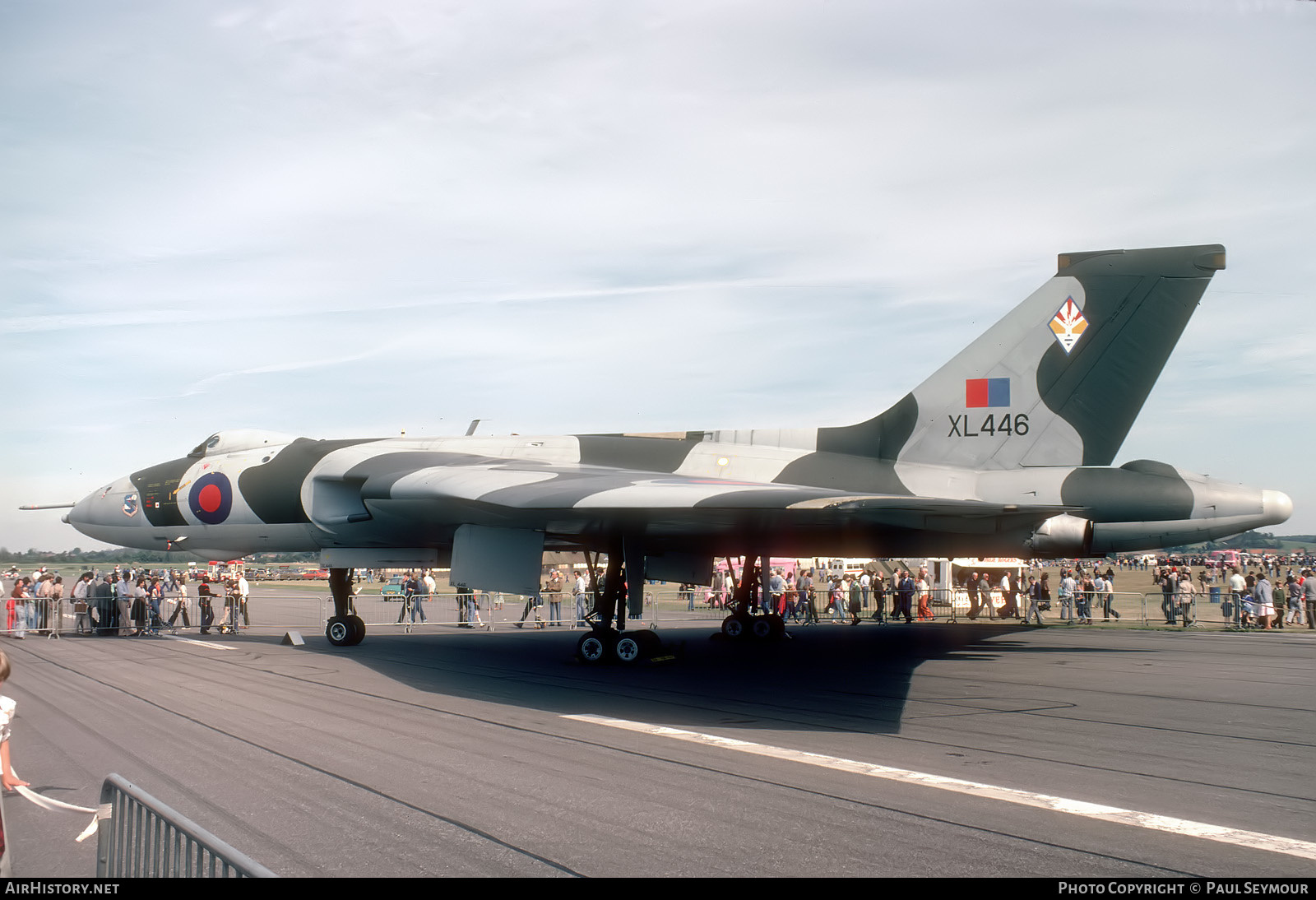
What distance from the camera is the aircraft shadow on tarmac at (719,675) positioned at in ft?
32.4

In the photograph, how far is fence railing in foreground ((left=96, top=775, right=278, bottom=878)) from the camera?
3355mm

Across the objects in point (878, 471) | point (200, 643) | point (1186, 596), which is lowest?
point (200, 643)

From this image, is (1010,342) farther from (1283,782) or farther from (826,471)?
(1283,782)

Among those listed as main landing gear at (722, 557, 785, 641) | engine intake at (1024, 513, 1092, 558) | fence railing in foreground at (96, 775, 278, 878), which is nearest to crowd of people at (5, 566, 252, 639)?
main landing gear at (722, 557, 785, 641)

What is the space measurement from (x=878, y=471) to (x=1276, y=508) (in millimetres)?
6141

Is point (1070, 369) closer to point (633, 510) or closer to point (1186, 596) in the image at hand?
point (633, 510)

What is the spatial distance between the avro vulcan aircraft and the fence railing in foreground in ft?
22.9

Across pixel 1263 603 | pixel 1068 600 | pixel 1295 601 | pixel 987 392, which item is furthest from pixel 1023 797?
pixel 1295 601

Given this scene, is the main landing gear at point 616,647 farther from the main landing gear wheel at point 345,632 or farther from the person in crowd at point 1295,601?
the person in crowd at point 1295,601

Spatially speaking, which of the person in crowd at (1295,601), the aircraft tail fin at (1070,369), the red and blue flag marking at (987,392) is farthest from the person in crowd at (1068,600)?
the red and blue flag marking at (987,392)

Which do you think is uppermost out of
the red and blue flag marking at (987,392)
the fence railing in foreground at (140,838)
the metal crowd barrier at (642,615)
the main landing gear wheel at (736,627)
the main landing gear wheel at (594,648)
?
the red and blue flag marking at (987,392)

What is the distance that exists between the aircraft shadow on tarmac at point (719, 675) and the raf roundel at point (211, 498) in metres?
3.04

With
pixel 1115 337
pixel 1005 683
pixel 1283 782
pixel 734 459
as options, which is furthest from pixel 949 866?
pixel 1115 337

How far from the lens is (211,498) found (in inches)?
698
